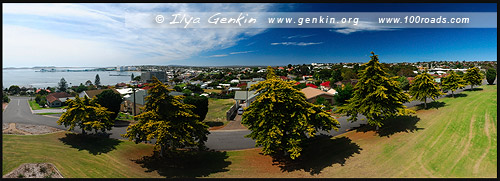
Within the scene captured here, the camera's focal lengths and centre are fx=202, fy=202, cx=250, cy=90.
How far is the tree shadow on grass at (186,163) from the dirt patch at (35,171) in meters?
4.11

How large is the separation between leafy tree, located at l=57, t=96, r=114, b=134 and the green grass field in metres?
1.22

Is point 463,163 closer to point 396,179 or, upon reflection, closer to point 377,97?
point 396,179

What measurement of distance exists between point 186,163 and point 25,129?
14.7 m

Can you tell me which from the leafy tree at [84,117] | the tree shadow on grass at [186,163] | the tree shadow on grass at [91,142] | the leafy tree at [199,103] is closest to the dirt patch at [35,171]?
the tree shadow on grass at [91,142]

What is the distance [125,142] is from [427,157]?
21.7 metres

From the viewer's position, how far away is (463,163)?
37.4 ft

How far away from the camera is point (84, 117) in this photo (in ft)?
52.6

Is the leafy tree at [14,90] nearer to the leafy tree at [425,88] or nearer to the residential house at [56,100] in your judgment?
the residential house at [56,100]

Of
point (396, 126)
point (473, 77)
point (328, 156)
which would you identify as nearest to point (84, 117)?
point (328, 156)

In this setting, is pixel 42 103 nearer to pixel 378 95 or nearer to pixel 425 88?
pixel 378 95

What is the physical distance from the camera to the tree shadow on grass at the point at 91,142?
1473cm

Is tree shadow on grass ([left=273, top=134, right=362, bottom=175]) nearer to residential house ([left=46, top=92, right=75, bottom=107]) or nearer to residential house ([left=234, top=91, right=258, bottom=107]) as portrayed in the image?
residential house ([left=234, top=91, right=258, bottom=107])

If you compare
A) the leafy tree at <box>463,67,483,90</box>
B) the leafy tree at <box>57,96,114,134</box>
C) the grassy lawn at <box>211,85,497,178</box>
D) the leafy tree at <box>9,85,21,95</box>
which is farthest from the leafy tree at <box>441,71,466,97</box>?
the leafy tree at <box>9,85,21,95</box>

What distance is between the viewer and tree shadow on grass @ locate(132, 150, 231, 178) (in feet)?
40.5
